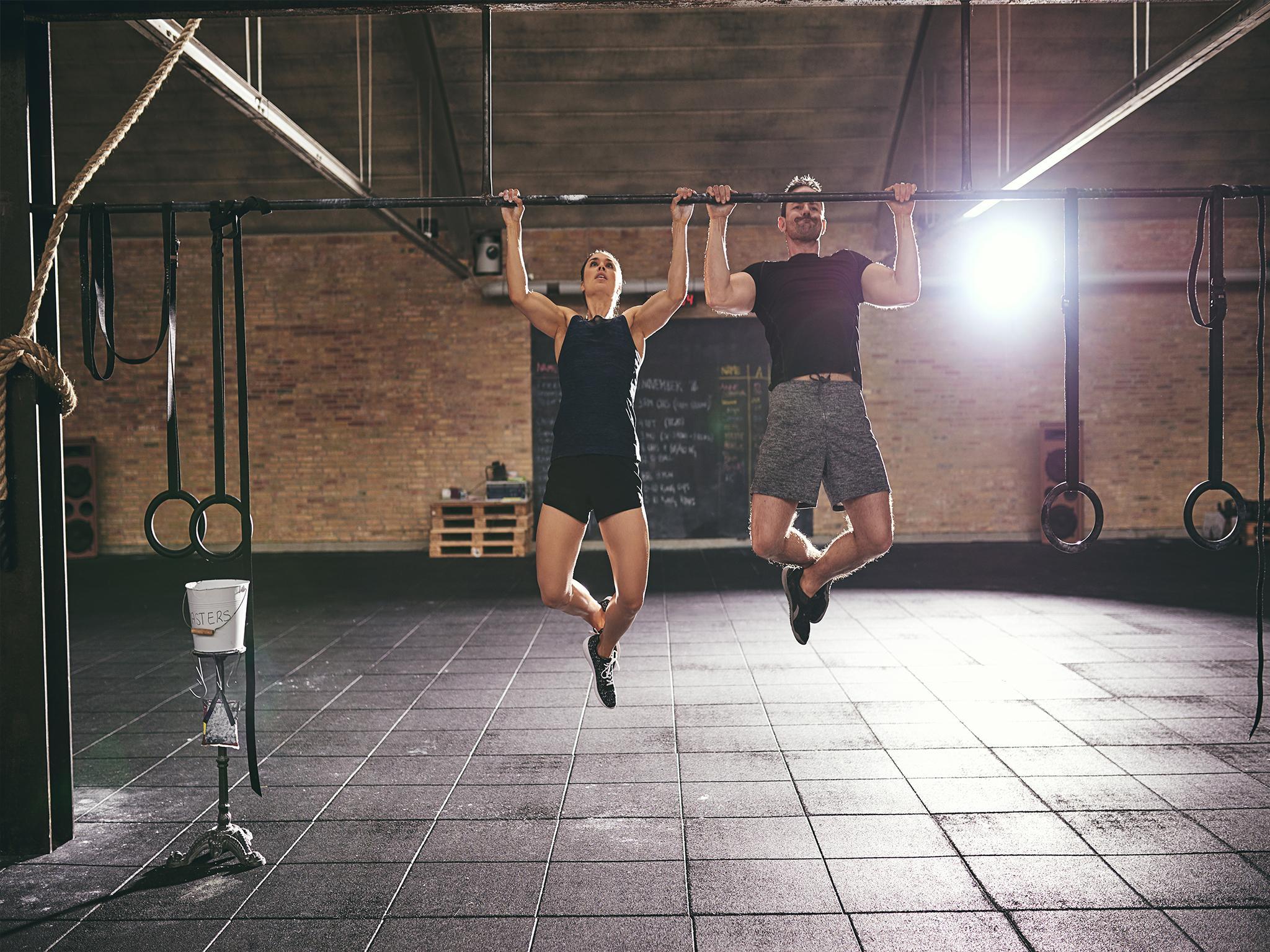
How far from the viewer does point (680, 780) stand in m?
3.56

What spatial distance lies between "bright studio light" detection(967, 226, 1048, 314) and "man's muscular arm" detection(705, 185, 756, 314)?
26.3ft

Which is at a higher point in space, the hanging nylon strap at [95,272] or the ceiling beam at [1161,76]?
the ceiling beam at [1161,76]

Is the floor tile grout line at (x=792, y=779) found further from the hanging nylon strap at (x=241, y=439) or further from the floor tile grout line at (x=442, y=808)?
the hanging nylon strap at (x=241, y=439)

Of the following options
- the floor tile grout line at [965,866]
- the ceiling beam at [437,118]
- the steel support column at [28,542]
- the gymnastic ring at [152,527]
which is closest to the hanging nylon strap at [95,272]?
the steel support column at [28,542]

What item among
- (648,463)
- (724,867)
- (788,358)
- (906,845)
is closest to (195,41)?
(788,358)

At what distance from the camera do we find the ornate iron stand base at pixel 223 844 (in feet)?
9.49

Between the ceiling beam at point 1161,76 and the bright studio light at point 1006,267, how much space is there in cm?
249

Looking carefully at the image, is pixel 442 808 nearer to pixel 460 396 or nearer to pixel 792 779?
pixel 792 779

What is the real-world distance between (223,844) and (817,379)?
2452mm

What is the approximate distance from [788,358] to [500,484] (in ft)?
24.1

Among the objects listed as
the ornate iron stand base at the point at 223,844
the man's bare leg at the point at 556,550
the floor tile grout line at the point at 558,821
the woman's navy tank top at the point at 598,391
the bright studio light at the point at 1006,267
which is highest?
the bright studio light at the point at 1006,267

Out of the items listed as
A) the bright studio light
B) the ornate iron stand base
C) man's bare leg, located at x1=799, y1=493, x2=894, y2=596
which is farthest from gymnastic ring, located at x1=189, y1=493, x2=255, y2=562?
the bright studio light

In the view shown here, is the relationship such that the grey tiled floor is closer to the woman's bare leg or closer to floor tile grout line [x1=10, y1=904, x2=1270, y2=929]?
floor tile grout line [x1=10, y1=904, x2=1270, y2=929]

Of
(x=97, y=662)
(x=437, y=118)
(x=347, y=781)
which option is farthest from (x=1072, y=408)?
(x=437, y=118)
